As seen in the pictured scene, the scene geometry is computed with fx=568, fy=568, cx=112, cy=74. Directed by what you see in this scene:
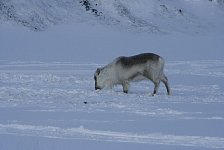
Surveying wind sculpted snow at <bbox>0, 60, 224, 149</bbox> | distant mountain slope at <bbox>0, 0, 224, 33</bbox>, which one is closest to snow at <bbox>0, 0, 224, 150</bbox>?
wind sculpted snow at <bbox>0, 60, 224, 149</bbox>

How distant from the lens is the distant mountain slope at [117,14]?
46312mm

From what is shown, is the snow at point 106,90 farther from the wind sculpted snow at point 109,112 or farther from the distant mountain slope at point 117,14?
the distant mountain slope at point 117,14

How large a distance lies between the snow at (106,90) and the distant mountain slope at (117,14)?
14 centimetres

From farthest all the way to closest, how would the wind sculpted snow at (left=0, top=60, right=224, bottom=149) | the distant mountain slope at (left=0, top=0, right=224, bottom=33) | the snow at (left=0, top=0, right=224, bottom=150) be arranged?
the distant mountain slope at (left=0, top=0, right=224, bottom=33), the snow at (left=0, top=0, right=224, bottom=150), the wind sculpted snow at (left=0, top=60, right=224, bottom=149)

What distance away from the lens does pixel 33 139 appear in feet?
32.0

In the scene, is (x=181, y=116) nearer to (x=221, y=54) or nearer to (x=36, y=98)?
(x=36, y=98)

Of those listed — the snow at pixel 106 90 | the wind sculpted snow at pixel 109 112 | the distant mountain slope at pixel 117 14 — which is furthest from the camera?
the distant mountain slope at pixel 117 14

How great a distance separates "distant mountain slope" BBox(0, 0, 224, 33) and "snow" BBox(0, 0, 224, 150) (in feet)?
0.45

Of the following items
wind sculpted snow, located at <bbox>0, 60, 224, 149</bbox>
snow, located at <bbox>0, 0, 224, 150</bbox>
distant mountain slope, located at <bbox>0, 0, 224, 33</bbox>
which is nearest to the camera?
wind sculpted snow, located at <bbox>0, 60, 224, 149</bbox>

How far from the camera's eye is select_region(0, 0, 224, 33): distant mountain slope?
46312mm

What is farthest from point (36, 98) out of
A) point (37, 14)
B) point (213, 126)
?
point (37, 14)

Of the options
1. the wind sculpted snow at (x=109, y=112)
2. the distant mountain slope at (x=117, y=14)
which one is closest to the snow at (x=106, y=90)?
the wind sculpted snow at (x=109, y=112)

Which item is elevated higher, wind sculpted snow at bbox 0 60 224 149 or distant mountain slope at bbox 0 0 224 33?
wind sculpted snow at bbox 0 60 224 149

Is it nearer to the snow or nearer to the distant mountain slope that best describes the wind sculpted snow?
the snow
